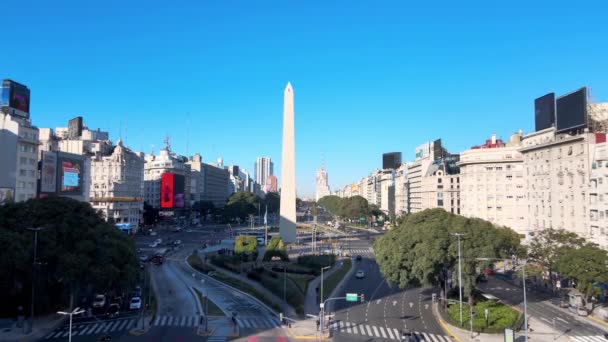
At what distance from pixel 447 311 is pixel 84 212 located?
37.5 m

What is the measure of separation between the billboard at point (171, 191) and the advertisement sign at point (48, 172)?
67328 millimetres

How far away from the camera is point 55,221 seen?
42781 millimetres

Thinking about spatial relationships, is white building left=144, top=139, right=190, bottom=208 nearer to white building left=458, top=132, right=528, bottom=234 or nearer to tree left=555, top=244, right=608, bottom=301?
white building left=458, top=132, right=528, bottom=234

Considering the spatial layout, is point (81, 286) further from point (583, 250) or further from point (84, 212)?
point (583, 250)

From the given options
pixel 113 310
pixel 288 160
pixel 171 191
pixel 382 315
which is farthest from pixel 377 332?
pixel 171 191

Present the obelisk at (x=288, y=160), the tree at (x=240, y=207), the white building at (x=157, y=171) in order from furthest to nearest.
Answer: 1. the white building at (x=157, y=171)
2. the tree at (x=240, y=207)
3. the obelisk at (x=288, y=160)

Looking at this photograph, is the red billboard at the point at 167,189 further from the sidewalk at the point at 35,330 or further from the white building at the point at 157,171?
the sidewalk at the point at 35,330

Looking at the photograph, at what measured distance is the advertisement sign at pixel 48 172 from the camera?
83.5 meters

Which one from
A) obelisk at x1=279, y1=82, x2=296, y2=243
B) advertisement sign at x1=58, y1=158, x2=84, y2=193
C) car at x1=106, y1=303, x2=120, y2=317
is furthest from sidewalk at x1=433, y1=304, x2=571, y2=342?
advertisement sign at x1=58, y1=158, x2=84, y2=193

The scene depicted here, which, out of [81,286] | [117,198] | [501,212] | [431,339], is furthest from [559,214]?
[117,198]

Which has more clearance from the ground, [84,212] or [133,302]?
[84,212]

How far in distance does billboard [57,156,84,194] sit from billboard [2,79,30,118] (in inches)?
463

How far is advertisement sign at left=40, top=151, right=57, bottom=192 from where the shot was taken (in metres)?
83.5

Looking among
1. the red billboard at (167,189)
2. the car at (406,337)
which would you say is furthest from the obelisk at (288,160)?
the red billboard at (167,189)
